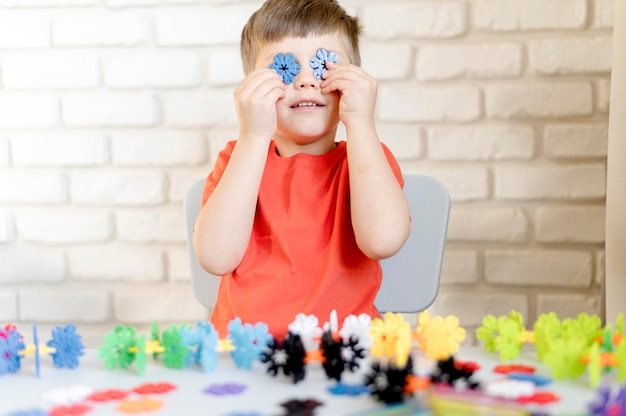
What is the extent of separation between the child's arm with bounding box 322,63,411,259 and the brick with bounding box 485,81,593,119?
49cm

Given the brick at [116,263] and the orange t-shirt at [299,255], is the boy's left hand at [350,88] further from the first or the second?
the brick at [116,263]

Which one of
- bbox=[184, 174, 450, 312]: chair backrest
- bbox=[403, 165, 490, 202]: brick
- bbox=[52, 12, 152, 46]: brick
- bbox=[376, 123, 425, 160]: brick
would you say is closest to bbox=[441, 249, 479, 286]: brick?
Answer: bbox=[403, 165, 490, 202]: brick

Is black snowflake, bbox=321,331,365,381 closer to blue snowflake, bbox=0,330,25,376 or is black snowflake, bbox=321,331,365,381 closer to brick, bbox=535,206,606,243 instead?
blue snowflake, bbox=0,330,25,376

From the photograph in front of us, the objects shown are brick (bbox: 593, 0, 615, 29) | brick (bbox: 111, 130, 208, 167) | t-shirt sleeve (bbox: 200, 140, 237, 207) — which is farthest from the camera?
brick (bbox: 111, 130, 208, 167)

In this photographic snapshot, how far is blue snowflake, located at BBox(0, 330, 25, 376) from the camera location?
691 millimetres

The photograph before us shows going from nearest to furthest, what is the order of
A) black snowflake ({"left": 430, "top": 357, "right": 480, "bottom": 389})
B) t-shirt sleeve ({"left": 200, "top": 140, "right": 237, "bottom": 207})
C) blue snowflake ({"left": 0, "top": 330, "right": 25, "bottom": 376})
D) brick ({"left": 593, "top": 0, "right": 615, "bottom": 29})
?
black snowflake ({"left": 430, "top": 357, "right": 480, "bottom": 389}) < blue snowflake ({"left": 0, "top": 330, "right": 25, "bottom": 376}) < t-shirt sleeve ({"left": 200, "top": 140, "right": 237, "bottom": 207}) < brick ({"left": 593, "top": 0, "right": 615, "bottom": 29})

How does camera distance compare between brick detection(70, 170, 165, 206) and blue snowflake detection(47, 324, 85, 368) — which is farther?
brick detection(70, 170, 165, 206)

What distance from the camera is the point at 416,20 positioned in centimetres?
156

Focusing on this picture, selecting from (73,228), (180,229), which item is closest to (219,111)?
(180,229)

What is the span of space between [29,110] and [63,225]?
27cm

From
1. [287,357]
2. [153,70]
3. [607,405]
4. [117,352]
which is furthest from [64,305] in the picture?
[607,405]

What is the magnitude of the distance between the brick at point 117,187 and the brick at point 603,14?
971 mm

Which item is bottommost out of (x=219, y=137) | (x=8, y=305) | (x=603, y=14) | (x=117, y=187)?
(x=8, y=305)

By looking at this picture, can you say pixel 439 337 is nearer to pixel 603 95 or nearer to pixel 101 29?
pixel 603 95
